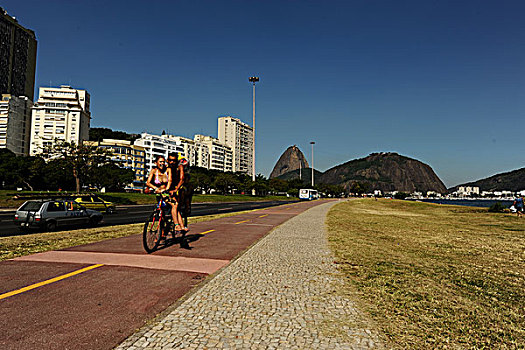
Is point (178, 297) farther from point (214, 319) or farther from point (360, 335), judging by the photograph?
point (360, 335)

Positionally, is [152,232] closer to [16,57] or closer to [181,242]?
[181,242]

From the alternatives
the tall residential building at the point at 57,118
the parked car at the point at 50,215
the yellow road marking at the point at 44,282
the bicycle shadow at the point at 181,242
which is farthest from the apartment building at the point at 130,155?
the yellow road marking at the point at 44,282

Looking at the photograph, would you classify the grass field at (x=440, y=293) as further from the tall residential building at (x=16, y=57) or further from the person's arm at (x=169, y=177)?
the tall residential building at (x=16, y=57)

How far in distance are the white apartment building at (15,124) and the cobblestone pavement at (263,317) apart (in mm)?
141755

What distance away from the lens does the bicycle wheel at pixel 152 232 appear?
7.59 meters

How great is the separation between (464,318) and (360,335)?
1.52 meters

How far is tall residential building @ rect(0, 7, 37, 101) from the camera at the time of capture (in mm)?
140750

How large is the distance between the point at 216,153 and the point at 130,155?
59027mm

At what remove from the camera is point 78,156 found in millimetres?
33375


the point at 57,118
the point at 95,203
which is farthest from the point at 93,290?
the point at 57,118

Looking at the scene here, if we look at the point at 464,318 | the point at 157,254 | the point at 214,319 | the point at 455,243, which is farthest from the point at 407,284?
the point at 455,243

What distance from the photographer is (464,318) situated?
4.04m

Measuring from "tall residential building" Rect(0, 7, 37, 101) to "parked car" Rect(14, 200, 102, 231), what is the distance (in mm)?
166607

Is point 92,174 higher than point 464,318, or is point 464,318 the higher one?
point 92,174
